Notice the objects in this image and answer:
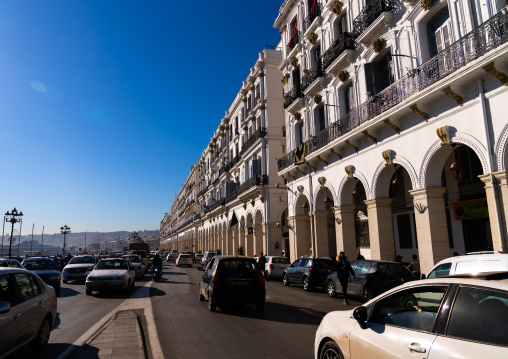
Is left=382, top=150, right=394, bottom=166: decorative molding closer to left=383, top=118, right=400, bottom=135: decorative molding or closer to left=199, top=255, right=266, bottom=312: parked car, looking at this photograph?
left=383, top=118, right=400, bottom=135: decorative molding

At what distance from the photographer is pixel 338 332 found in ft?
14.6

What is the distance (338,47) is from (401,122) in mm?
6354

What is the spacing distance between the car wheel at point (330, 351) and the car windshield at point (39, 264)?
16.2 meters

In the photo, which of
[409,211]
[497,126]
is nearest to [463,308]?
[497,126]

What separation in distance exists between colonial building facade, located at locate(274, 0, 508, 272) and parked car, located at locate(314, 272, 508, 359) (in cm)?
857

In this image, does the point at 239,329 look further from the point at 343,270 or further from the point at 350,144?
the point at 350,144

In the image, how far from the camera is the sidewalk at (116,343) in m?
5.93

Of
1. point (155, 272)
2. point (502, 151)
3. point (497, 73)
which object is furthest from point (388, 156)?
point (155, 272)

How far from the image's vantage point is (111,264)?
15992 millimetres

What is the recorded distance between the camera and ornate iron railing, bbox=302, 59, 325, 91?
70.2 feet

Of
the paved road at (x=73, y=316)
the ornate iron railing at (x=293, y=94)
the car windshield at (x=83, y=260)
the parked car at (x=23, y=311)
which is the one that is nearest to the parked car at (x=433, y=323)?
the parked car at (x=23, y=311)

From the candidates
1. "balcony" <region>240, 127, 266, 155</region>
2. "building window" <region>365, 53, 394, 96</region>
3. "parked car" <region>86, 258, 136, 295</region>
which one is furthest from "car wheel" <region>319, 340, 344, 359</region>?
"balcony" <region>240, 127, 266, 155</region>

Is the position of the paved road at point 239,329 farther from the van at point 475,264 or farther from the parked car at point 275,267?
the parked car at point 275,267

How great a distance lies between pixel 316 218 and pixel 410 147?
883 cm
